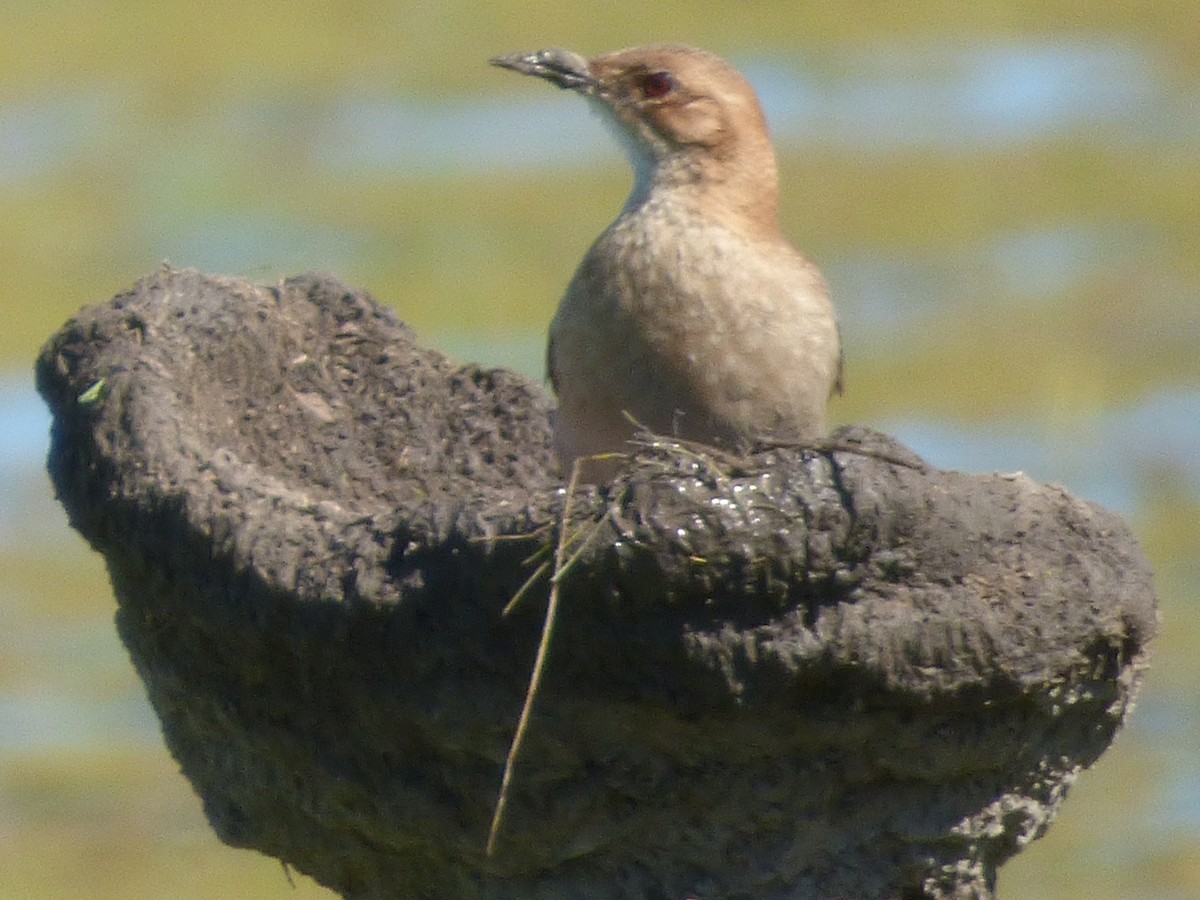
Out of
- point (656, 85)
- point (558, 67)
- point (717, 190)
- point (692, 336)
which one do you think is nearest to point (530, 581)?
point (692, 336)

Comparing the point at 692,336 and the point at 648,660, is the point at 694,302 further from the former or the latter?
the point at 648,660

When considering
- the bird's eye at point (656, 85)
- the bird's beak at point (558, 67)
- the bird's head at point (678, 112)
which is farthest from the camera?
the bird's beak at point (558, 67)

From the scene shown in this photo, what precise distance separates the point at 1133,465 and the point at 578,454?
405 inches

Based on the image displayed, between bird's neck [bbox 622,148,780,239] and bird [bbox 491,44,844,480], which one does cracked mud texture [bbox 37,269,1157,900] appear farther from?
bird's neck [bbox 622,148,780,239]

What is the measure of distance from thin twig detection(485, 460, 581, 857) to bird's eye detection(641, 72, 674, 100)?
2.13 metres

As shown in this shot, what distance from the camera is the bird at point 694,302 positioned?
5.47 metres

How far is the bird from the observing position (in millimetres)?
5473

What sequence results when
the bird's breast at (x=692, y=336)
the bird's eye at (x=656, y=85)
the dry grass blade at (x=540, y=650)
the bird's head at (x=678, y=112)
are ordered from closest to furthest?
1. the dry grass blade at (x=540, y=650)
2. the bird's breast at (x=692, y=336)
3. the bird's head at (x=678, y=112)
4. the bird's eye at (x=656, y=85)

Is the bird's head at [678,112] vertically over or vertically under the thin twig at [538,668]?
over

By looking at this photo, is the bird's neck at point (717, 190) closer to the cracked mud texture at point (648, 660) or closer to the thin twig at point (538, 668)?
the cracked mud texture at point (648, 660)

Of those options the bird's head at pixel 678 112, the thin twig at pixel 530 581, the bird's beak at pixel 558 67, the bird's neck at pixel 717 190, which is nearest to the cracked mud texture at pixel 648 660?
the thin twig at pixel 530 581

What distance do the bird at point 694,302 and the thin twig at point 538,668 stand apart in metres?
1.23

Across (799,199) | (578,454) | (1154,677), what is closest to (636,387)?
(578,454)

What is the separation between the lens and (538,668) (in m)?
4.03
